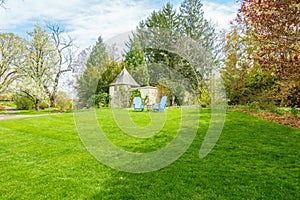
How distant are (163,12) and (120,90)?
1130 cm

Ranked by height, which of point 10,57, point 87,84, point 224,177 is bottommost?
point 224,177

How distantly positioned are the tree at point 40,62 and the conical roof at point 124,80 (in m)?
5.01

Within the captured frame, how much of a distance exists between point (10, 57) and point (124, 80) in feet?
28.2

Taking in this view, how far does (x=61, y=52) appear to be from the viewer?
20.8m

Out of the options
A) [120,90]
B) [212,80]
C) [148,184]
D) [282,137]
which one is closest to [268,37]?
[282,137]

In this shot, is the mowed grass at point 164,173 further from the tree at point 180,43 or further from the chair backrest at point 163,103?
the tree at point 180,43

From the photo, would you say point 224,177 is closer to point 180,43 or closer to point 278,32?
point 278,32

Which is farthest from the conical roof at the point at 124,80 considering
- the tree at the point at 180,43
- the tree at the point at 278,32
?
the tree at the point at 278,32

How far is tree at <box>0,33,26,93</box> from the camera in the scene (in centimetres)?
1692

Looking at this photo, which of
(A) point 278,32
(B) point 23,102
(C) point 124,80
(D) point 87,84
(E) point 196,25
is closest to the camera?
(A) point 278,32

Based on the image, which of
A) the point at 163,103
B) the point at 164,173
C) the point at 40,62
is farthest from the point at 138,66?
the point at 164,173

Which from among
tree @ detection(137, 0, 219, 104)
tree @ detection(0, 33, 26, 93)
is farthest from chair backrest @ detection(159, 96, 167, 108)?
tree @ detection(0, 33, 26, 93)

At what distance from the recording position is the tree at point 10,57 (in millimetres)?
16922

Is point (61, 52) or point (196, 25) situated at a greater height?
point (196, 25)
